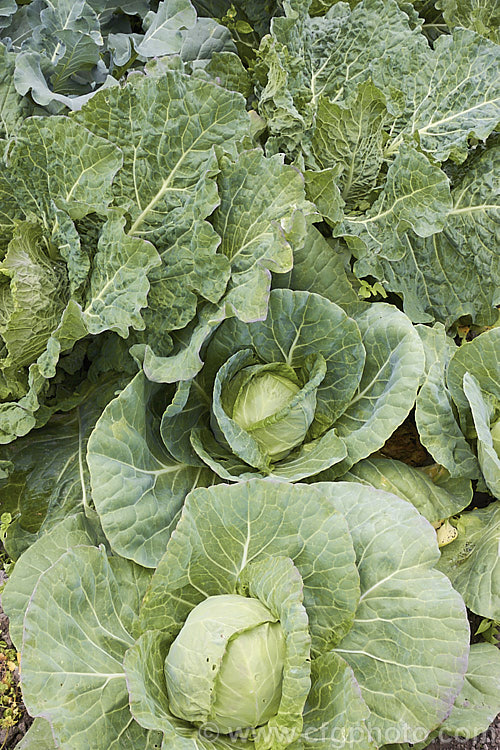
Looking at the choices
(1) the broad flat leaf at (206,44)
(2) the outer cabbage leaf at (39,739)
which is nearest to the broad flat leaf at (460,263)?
(1) the broad flat leaf at (206,44)

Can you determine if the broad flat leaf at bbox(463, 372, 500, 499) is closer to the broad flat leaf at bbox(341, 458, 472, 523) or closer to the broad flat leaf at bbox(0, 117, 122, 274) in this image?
the broad flat leaf at bbox(341, 458, 472, 523)

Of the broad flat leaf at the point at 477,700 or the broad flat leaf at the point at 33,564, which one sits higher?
the broad flat leaf at the point at 477,700

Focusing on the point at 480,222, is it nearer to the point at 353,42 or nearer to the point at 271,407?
the point at 353,42

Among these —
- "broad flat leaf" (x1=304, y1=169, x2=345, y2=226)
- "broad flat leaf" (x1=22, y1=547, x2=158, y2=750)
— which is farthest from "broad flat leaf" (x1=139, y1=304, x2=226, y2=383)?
"broad flat leaf" (x1=304, y1=169, x2=345, y2=226)

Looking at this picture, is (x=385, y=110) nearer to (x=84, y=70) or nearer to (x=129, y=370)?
(x=84, y=70)

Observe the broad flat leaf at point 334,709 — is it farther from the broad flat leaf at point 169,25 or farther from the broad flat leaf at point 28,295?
the broad flat leaf at point 169,25

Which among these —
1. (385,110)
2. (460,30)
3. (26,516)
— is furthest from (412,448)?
(460,30)
